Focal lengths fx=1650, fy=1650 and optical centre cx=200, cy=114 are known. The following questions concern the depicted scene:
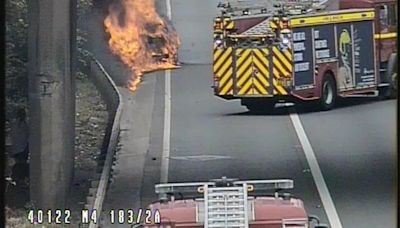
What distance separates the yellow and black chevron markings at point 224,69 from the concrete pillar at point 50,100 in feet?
2.49


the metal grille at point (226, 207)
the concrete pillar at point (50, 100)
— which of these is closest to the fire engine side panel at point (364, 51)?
the metal grille at point (226, 207)

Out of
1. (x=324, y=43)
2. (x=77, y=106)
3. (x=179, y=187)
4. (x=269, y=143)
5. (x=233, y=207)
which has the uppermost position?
(x=324, y=43)

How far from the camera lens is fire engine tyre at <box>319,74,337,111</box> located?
876cm

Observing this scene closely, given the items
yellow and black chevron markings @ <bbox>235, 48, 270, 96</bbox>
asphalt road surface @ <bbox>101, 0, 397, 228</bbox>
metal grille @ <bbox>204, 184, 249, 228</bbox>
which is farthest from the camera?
yellow and black chevron markings @ <bbox>235, 48, 270, 96</bbox>

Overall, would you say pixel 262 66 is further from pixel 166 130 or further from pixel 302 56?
pixel 166 130

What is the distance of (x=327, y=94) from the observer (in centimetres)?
879

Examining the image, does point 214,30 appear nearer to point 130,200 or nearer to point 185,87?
point 185,87

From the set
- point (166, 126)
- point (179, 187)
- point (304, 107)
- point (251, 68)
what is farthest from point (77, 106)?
point (304, 107)

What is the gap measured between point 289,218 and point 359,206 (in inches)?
15.8

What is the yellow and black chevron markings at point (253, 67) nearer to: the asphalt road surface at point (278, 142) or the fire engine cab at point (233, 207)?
the asphalt road surface at point (278, 142)

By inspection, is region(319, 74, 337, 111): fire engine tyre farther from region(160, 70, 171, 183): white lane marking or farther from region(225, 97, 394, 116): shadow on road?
region(160, 70, 171, 183): white lane marking

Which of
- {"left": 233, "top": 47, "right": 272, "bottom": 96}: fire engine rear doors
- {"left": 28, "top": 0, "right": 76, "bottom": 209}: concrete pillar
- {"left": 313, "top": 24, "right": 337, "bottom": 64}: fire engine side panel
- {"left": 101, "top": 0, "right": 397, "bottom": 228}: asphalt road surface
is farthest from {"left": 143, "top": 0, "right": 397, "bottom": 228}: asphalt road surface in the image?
{"left": 28, "top": 0, "right": 76, "bottom": 209}: concrete pillar

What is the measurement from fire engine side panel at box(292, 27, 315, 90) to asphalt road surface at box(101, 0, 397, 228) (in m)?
0.17

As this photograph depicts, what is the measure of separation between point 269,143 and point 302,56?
0.49 meters
